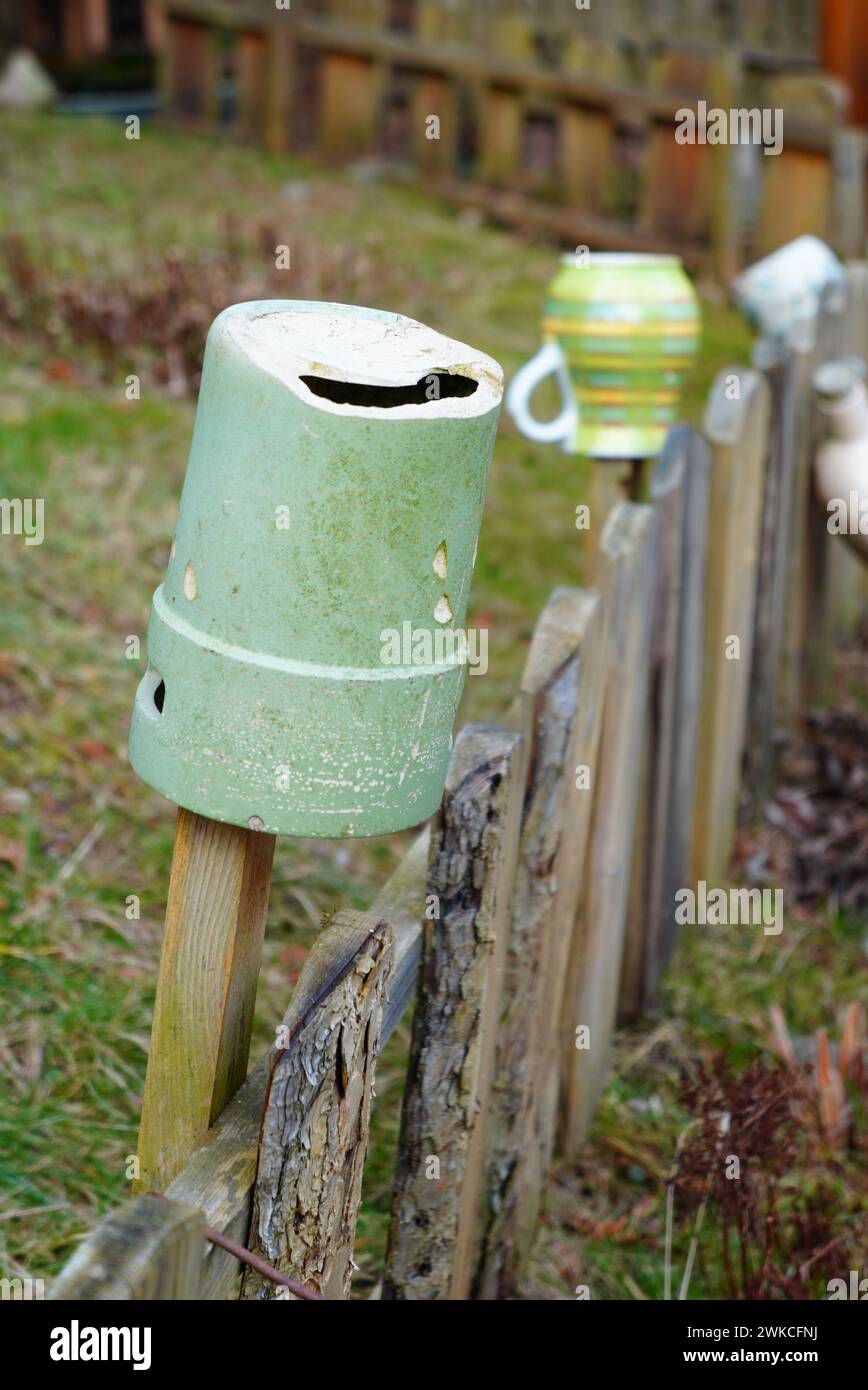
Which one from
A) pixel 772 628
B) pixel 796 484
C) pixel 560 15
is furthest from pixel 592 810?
pixel 560 15

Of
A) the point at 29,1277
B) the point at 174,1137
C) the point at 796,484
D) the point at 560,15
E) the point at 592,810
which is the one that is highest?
the point at 560,15

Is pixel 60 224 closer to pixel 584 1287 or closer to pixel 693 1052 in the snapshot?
pixel 693 1052

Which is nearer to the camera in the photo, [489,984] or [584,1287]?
[489,984]

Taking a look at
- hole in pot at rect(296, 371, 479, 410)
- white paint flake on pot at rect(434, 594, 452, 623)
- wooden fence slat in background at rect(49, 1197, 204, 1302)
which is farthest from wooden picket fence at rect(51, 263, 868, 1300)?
hole in pot at rect(296, 371, 479, 410)

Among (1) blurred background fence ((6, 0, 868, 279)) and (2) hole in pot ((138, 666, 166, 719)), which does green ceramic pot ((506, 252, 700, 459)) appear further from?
(1) blurred background fence ((6, 0, 868, 279))

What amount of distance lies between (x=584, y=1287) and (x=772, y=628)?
5.84 ft

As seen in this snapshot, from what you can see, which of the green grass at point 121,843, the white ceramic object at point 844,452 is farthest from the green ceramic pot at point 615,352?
the green grass at point 121,843

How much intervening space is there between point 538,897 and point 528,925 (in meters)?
0.04

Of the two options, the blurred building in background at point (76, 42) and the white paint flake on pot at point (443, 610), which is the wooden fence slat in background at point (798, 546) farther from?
the blurred building in background at point (76, 42)

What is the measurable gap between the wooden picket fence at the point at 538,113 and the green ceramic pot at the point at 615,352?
389 cm

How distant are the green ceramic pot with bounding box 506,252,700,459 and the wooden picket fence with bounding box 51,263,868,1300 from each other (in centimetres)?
9

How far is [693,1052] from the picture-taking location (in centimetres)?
289

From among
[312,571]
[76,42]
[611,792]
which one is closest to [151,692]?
[312,571]

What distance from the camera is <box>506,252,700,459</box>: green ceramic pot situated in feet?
9.68
